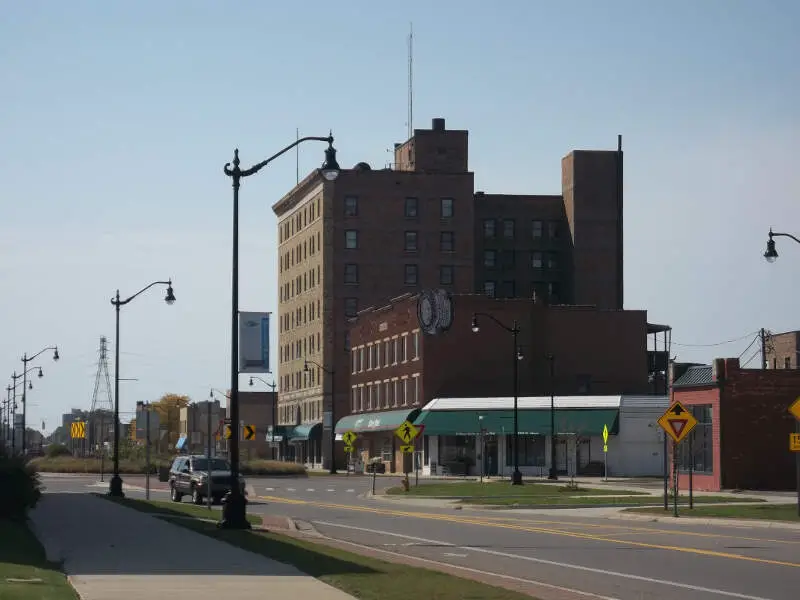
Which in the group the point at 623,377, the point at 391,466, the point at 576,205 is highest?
the point at 576,205

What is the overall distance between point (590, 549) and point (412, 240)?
99341 mm

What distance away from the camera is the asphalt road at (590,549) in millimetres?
19047

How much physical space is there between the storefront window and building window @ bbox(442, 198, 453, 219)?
37.9m

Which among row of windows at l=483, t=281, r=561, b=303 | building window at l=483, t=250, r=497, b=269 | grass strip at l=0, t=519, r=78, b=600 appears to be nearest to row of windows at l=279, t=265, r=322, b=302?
row of windows at l=483, t=281, r=561, b=303

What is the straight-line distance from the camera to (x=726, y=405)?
55.7m

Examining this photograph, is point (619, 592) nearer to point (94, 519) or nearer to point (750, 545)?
point (750, 545)

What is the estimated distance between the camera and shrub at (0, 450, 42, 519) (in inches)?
1267

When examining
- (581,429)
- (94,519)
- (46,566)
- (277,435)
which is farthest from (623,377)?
(46,566)

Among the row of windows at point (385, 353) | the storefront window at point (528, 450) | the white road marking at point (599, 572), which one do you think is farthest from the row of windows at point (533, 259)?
the white road marking at point (599, 572)

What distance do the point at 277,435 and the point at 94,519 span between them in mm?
100512

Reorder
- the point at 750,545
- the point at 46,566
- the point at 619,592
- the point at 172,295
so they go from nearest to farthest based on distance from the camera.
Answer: the point at 619,592 → the point at 46,566 → the point at 750,545 → the point at 172,295

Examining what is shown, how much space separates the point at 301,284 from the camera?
439 feet

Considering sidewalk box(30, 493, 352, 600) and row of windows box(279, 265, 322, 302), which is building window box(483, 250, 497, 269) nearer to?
row of windows box(279, 265, 322, 302)

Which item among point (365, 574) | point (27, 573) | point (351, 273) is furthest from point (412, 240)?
point (27, 573)
